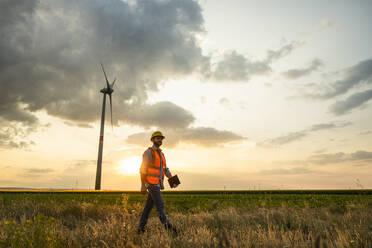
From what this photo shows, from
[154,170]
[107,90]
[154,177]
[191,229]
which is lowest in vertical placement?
[191,229]

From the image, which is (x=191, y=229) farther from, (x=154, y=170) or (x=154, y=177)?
(x=154, y=170)

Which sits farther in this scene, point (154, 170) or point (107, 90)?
point (107, 90)

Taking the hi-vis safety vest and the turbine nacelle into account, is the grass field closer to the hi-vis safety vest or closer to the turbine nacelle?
the hi-vis safety vest

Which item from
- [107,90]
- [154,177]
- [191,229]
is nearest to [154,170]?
[154,177]

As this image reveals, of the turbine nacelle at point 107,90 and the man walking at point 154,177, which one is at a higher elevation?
the turbine nacelle at point 107,90

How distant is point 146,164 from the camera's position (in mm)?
8055

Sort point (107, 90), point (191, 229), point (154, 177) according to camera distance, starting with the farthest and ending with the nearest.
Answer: point (107, 90) < point (154, 177) < point (191, 229)


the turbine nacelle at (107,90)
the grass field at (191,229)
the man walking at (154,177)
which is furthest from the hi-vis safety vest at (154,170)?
the turbine nacelle at (107,90)

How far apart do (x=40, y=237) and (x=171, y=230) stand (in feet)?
11.4

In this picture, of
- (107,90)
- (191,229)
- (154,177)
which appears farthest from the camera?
(107,90)

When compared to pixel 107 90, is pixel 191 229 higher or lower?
lower

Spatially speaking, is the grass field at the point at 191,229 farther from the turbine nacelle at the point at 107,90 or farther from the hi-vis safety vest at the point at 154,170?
the turbine nacelle at the point at 107,90

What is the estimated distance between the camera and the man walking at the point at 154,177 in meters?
7.99

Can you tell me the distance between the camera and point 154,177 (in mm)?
8156
